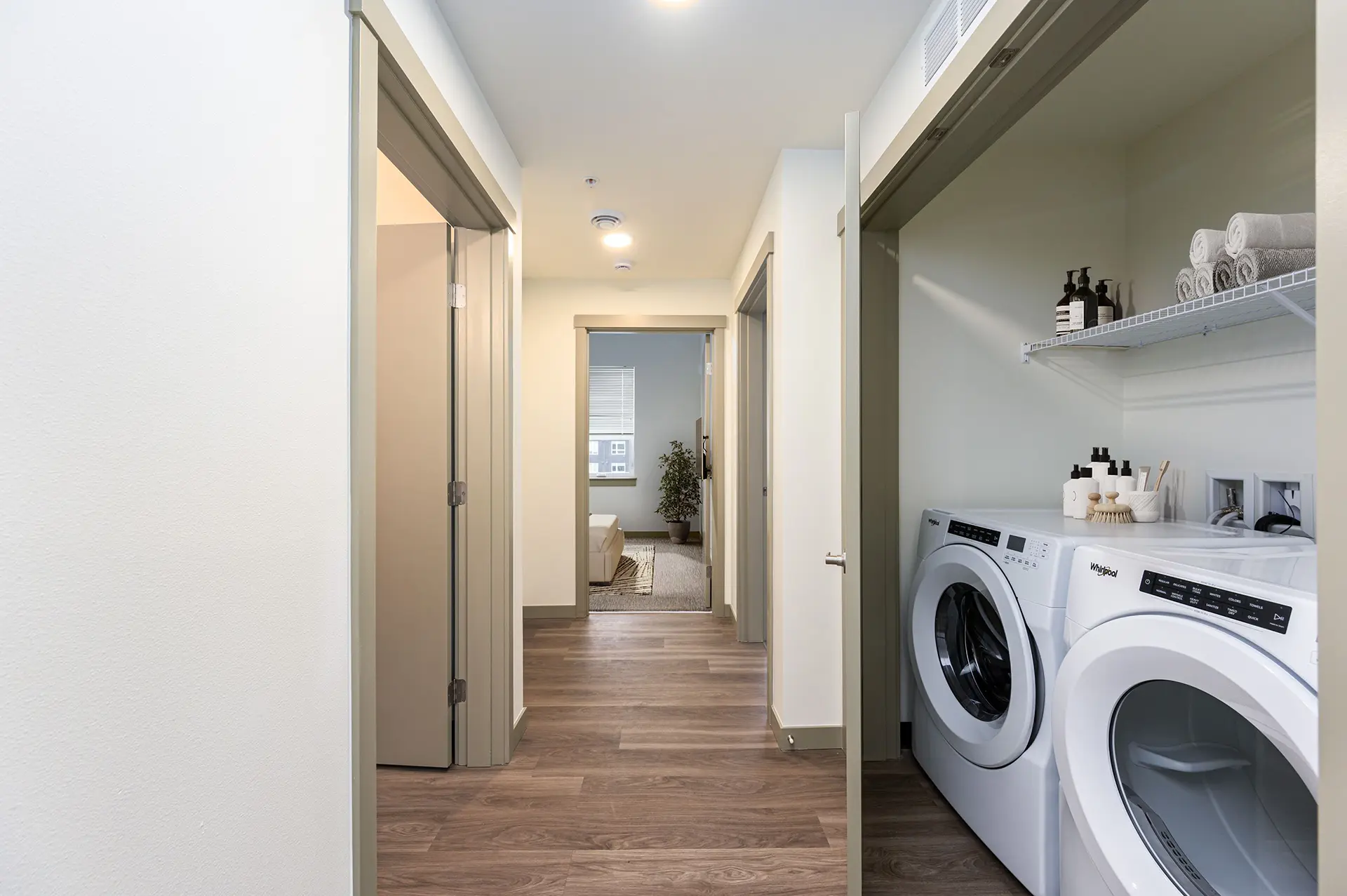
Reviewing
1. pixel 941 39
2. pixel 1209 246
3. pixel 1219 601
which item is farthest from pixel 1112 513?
pixel 941 39

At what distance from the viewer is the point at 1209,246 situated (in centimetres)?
171

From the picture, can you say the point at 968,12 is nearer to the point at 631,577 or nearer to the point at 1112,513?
the point at 1112,513

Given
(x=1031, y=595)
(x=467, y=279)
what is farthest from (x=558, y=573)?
(x=1031, y=595)

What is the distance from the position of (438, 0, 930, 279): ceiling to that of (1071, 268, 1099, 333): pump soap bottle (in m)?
1.00

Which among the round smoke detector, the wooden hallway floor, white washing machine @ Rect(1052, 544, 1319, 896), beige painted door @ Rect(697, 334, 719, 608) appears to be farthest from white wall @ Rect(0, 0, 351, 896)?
beige painted door @ Rect(697, 334, 719, 608)

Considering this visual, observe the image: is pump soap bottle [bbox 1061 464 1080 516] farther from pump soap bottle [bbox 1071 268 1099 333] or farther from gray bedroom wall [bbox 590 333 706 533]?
gray bedroom wall [bbox 590 333 706 533]

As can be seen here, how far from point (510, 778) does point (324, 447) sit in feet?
5.35

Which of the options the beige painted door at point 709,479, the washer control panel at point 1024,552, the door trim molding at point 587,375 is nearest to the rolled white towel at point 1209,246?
the washer control panel at point 1024,552

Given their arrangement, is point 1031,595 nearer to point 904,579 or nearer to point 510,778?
point 904,579

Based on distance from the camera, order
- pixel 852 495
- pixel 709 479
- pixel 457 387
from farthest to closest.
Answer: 1. pixel 709 479
2. pixel 457 387
3. pixel 852 495

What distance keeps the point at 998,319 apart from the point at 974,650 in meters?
1.25

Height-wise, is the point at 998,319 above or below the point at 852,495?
above

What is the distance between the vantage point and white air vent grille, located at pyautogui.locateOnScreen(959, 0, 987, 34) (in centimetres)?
149

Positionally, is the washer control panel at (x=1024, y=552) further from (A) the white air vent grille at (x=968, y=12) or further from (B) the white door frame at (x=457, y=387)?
(B) the white door frame at (x=457, y=387)
